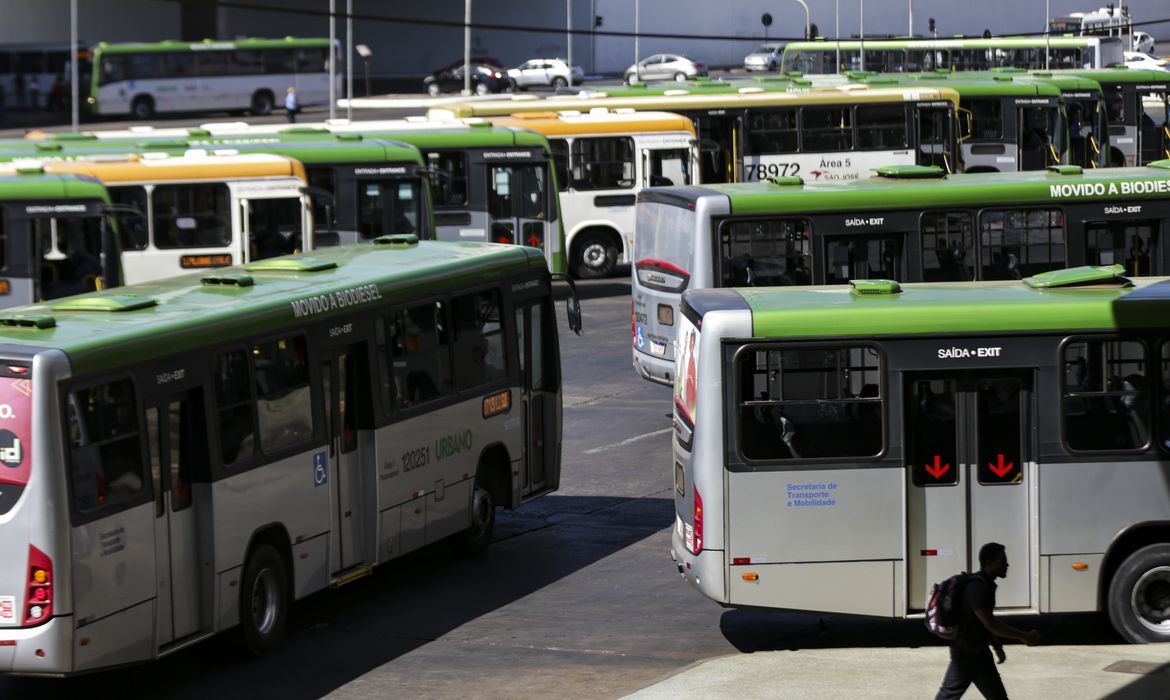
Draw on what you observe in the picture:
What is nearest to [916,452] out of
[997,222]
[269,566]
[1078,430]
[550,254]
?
[1078,430]

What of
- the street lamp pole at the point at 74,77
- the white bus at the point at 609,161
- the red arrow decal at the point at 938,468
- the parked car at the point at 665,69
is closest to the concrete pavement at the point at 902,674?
the red arrow decal at the point at 938,468

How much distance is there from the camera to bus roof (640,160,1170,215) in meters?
20.1

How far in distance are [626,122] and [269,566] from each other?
23104mm

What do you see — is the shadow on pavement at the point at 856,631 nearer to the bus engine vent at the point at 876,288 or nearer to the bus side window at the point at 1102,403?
the bus side window at the point at 1102,403

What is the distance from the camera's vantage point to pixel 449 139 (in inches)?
1299

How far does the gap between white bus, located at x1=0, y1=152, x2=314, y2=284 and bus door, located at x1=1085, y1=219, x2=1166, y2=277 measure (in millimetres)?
12492

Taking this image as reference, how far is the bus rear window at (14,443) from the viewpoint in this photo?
1056 centimetres

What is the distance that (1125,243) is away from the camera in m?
20.6

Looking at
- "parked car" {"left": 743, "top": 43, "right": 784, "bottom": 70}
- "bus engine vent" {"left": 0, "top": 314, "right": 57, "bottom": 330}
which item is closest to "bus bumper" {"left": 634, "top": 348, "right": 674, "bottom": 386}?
"bus engine vent" {"left": 0, "top": 314, "right": 57, "bottom": 330}

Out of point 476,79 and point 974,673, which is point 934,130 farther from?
point 476,79

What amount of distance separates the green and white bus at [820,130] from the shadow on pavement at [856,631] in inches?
933

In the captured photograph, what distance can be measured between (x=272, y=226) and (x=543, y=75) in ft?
196

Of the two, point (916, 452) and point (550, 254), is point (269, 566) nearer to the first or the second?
point (916, 452)

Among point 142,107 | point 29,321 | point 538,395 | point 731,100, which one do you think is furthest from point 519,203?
point 142,107
